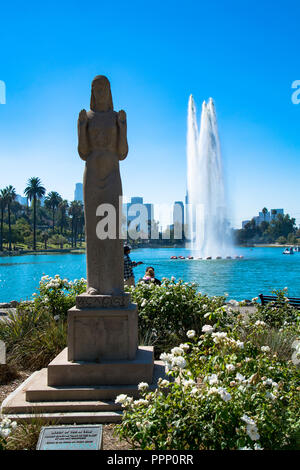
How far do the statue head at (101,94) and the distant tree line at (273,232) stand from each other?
10445 centimetres

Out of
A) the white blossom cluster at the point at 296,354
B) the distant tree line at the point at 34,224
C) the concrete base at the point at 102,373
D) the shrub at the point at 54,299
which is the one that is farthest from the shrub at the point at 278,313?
the distant tree line at the point at 34,224

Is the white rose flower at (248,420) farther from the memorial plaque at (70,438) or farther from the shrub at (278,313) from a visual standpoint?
the shrub at (278,313)

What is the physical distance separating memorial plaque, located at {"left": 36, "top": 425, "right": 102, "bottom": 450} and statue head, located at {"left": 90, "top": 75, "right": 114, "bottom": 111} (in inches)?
154

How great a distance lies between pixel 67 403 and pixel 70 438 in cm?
119

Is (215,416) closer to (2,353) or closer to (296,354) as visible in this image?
(296,354)

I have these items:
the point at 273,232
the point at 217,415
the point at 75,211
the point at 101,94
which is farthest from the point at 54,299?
the point at 273,232

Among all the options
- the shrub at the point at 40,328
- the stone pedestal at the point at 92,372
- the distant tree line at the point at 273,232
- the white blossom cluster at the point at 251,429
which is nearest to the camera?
the white blossom cluster at the point at 251,429

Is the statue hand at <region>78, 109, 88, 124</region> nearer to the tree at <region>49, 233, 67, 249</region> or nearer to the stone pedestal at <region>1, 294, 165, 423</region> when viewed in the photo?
the stone pedestal at <region>1, 294, 165, 423</region>

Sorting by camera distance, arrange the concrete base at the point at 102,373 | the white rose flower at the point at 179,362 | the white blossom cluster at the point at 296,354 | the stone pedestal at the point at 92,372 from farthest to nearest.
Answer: the concrete base at the point at 102,373, the stone pedestal at the point at 92,372, the white blossom cluster at the point at 296,354, the white rose flower at the point at 179,362

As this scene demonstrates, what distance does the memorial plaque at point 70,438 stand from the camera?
3.21 meters

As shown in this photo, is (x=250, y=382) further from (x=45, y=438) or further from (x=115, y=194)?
(x=115, y=194)

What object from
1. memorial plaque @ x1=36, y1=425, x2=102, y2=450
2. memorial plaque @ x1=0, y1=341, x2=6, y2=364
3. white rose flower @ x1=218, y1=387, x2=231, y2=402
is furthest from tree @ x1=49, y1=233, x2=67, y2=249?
white rose flower @ x1=218, y1=387, x2=231, y2=402

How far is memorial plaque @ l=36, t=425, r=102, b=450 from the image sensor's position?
3.21 meters
